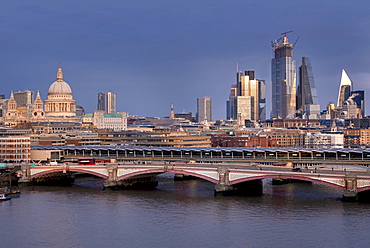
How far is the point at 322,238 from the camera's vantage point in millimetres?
55438

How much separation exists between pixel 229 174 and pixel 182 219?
1641cm

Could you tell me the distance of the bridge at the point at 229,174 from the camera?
70500 mm

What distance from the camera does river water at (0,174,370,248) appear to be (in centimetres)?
5525

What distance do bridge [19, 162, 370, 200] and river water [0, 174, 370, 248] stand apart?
2.04m

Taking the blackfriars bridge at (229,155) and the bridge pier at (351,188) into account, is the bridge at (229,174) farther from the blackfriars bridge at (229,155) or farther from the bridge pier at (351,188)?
the blackfriars bridge at (229,155)

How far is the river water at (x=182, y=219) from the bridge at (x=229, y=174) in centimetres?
204

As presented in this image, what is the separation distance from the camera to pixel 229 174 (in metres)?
78.9

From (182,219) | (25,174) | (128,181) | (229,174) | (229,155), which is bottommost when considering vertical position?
(182,219)

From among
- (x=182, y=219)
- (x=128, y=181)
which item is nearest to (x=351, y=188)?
(x=182, y=219)

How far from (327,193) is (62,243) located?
3687cm

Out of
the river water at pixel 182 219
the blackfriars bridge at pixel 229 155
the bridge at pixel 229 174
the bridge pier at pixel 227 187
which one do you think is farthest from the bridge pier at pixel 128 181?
the blackfriars bridge at pixel 229 155

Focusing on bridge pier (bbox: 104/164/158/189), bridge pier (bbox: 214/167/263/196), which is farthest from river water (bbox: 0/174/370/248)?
bridge pier (bbox: 104/164/158/189)

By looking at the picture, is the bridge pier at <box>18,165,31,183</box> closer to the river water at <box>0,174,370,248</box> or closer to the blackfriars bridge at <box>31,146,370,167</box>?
the river water at <box>0,174,370,248</box>

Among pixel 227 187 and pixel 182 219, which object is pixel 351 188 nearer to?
pixel 227 187
